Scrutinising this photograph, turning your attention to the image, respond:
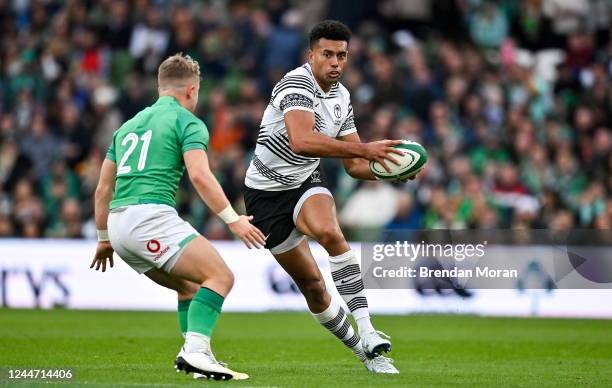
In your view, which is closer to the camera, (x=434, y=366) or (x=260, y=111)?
(x=434, y=366)

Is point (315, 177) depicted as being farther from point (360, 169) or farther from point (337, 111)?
point (337, 111)

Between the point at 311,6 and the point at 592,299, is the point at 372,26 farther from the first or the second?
the point at 592,299

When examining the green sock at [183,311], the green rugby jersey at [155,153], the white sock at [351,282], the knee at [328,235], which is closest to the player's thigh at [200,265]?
the green rugby jersey at [155,153]

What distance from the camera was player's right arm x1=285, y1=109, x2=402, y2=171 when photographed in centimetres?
959

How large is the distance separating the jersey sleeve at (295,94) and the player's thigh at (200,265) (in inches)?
63.2

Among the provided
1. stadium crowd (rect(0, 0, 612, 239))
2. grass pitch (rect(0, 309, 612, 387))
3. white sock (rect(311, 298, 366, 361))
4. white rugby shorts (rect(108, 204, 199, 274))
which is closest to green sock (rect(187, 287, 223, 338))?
white rugby shorts (rect(108, 204, 199, 274))

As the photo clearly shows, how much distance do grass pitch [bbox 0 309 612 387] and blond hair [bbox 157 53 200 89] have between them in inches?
81.9

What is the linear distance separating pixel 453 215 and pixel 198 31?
22.9ft

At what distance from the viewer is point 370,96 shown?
69.6 feet

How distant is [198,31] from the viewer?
2302cm

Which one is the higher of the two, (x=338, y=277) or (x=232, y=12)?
(x=232, y=12)

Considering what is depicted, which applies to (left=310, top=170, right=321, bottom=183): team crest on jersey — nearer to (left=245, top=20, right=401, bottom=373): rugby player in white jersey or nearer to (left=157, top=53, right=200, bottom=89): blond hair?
(left=245, top=20, right=401, bottom=373): rugby player in white jersey

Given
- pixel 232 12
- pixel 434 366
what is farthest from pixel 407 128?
pixel 434 366

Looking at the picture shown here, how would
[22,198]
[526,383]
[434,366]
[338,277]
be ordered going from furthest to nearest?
[22,198] → [434,366] → [338,277] → [526,383]
